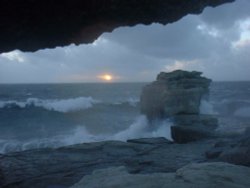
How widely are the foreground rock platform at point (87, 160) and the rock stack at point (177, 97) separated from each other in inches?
447

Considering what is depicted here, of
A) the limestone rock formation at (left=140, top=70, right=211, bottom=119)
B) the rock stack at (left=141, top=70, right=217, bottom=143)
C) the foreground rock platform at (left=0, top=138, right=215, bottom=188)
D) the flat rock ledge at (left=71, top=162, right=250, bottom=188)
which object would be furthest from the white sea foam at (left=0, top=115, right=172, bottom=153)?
the flat rock ledge at (left=71, top=162, right=250, bottom=188)

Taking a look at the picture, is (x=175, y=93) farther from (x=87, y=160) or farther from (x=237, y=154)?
(x=237, y=154)

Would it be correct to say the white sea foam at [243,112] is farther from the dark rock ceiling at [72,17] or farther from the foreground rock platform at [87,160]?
the dark rock ceiling at [72,17]

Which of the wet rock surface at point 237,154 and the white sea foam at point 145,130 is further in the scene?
the white sea foam at point 145,130

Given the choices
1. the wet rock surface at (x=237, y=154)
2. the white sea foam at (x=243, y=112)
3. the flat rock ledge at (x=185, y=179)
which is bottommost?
the white sea foam at (x=243, y=112)

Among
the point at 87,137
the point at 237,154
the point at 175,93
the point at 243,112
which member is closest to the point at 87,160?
the point at 237,154

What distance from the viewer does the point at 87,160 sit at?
1100 cm

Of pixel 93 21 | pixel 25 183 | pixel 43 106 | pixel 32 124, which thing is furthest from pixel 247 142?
pixel 43 106

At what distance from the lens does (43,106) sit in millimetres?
50562

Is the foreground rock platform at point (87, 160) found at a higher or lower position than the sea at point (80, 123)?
higher

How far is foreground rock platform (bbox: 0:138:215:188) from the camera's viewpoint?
29.9 ft

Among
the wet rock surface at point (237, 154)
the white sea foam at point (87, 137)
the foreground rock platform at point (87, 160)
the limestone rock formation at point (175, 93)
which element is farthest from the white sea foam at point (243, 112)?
the wet rock surface at point (237, 154)

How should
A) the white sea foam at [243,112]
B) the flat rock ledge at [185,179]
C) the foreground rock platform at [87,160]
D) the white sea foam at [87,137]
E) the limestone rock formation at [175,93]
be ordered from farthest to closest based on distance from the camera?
the white sea foam at [243,112] → the limestone rock formation at [175,93] → the white sea foam at [87,137] → the foreground rock platform at [87,160] → the flat rock ledge at [185,179]

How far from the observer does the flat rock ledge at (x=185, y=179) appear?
16.0 feet
